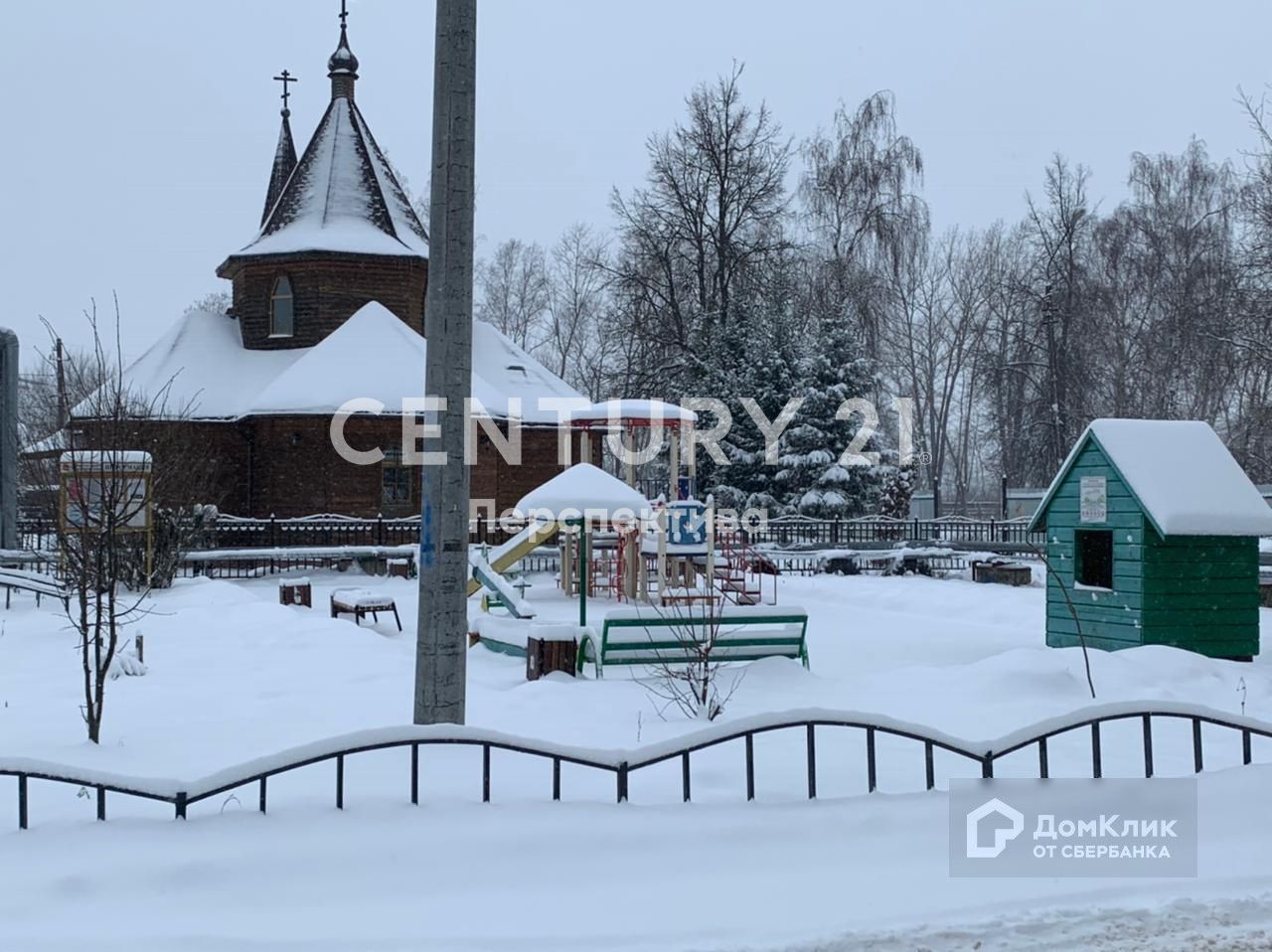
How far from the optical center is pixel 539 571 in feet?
90.7

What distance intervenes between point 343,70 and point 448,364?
98.5 feet

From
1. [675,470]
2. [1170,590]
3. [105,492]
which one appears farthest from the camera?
[675,470]

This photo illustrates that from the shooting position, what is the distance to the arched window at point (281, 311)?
30984 millimetres

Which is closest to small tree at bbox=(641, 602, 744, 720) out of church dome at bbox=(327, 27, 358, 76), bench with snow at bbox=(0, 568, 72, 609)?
bench with snow at bbox=(0, 568, 72, 609)

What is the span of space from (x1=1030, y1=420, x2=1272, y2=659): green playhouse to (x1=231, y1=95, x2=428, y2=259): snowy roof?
21.3 meters

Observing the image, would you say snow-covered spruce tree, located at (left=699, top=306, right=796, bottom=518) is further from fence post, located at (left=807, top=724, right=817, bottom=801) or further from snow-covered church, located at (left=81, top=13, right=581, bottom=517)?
fence post, located at (left=807, top=724, right=817, bottom=801)

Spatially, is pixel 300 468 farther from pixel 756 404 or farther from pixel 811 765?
pixel 811 765

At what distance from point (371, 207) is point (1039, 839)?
29.1 metres

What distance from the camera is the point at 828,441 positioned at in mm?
34375

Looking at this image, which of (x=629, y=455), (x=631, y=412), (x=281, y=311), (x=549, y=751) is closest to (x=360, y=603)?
(x=631, y=412)

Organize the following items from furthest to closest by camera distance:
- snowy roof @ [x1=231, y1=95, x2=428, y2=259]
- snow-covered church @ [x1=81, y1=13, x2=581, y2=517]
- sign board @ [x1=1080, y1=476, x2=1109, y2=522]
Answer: snowy roof @ [x1=231, y1=95, x2=428, y2=259], snow-covered church @ [x1=81, y1=13, x2=581, y2=517], sign board @ [x1=1080, y1=476, x2=1109, y2=522]

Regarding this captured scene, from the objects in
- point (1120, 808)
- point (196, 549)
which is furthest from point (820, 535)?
point (1120, 808)

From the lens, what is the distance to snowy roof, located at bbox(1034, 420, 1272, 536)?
1248 centimetres

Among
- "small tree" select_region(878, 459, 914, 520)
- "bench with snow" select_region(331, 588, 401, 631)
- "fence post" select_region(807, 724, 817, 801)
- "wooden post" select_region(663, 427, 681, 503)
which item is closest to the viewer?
"fence post" select_region(807, 724, 817, 801)
